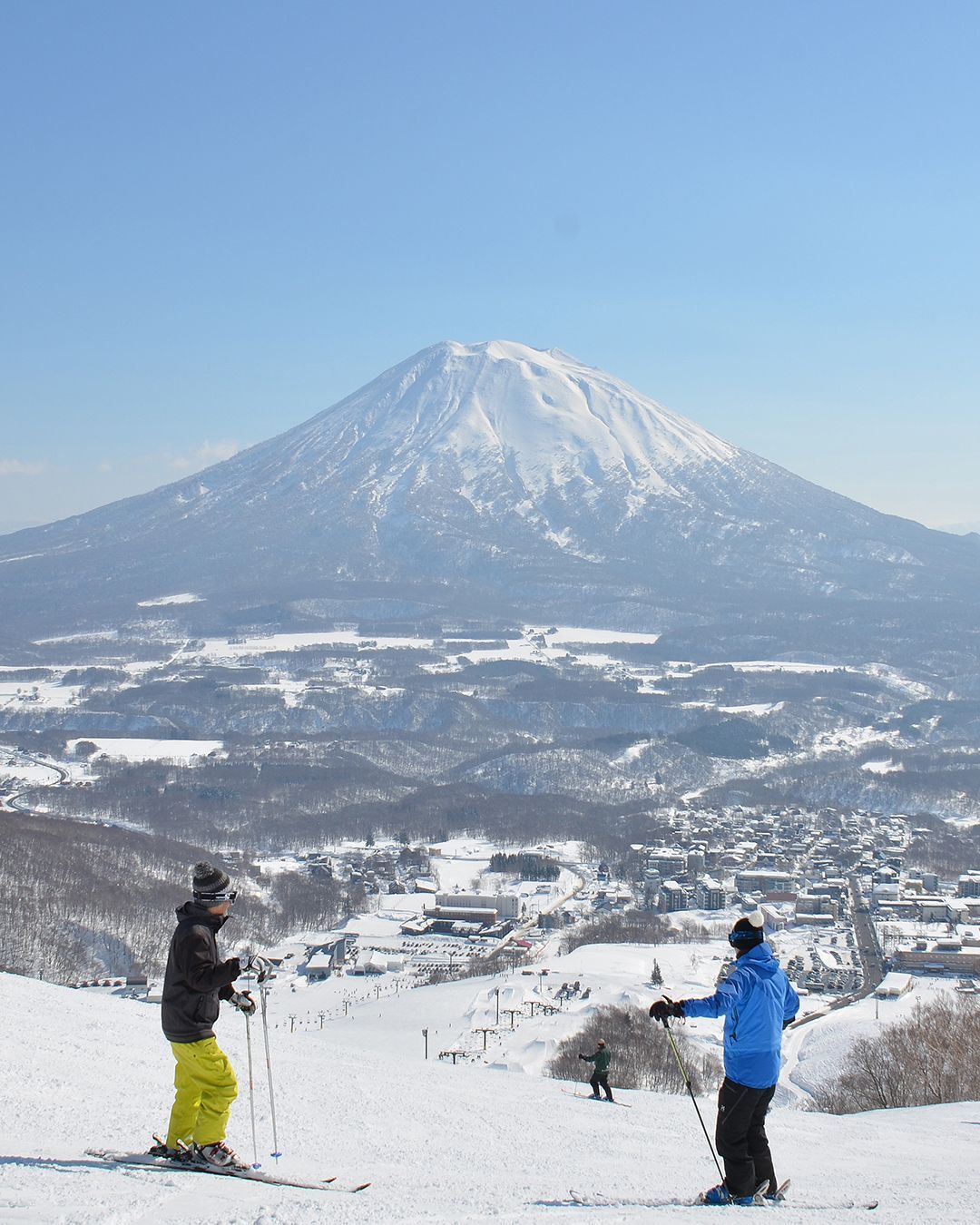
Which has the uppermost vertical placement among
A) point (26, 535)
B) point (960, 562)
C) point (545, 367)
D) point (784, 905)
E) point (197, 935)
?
point (545, 367)

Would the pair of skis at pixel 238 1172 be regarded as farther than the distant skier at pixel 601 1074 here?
No

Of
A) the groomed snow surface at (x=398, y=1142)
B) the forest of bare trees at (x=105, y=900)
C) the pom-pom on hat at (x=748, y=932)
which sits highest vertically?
the pom-pom on hat at (x=748, y=932)

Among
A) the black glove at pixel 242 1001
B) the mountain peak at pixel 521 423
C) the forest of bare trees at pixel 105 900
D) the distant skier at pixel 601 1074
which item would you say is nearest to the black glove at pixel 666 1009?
the black glove at pixel 242 1001

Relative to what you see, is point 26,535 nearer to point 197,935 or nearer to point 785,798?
point 785,798

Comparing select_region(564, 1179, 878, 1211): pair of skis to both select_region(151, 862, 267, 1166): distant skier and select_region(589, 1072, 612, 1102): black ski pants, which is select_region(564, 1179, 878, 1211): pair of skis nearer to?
select_region(151, 862, 267, 1166): distant skier

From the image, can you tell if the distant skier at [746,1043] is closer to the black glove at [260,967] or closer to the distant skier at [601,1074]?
the black glove at [260,967]

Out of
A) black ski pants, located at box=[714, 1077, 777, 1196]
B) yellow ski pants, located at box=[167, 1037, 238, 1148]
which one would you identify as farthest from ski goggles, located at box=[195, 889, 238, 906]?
black ski pants, located at box=[714, 1077, 777, 1196]

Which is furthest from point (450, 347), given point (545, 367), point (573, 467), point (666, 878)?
point (666, 878)
